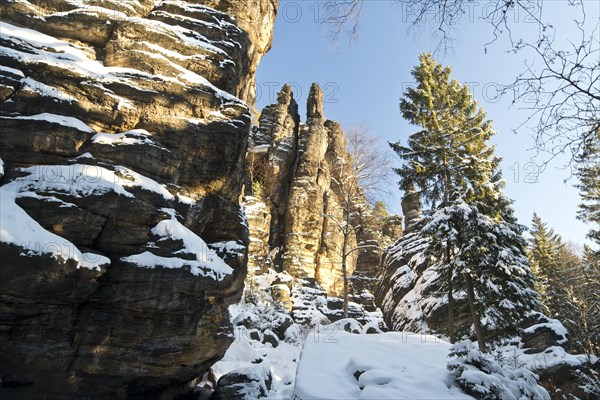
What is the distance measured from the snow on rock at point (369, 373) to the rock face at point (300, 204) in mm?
21612

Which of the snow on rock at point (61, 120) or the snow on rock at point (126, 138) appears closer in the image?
the snow on rock at point (61, 120)

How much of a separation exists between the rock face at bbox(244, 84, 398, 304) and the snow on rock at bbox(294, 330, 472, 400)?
851 inches

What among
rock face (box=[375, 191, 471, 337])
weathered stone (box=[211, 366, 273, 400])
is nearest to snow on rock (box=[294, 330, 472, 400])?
weathered stone (box=[211, 366, 273, 400])

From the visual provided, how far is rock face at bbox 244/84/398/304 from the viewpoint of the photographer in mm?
31078

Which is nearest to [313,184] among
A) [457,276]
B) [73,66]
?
[457,276]

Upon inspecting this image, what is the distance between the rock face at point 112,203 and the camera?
6695 millimetres

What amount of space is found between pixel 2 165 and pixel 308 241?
26591mm

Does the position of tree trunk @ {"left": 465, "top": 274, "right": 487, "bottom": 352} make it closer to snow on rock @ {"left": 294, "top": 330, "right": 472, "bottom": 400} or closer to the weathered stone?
snow on rock @ {"left": 294, "top": 330, "right": 472, "bottom": 400}

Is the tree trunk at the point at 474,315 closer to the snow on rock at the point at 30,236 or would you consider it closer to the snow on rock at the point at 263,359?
the snow on rock at the point at 263,359

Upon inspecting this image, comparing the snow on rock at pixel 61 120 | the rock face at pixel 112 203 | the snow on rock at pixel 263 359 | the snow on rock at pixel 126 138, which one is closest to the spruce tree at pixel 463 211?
the snow on rock at pixel 263 359

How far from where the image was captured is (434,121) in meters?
15.9

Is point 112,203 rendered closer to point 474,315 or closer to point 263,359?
point 263,359

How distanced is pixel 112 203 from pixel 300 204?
2631 centimetres

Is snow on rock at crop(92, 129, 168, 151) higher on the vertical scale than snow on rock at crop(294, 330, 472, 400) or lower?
higher
